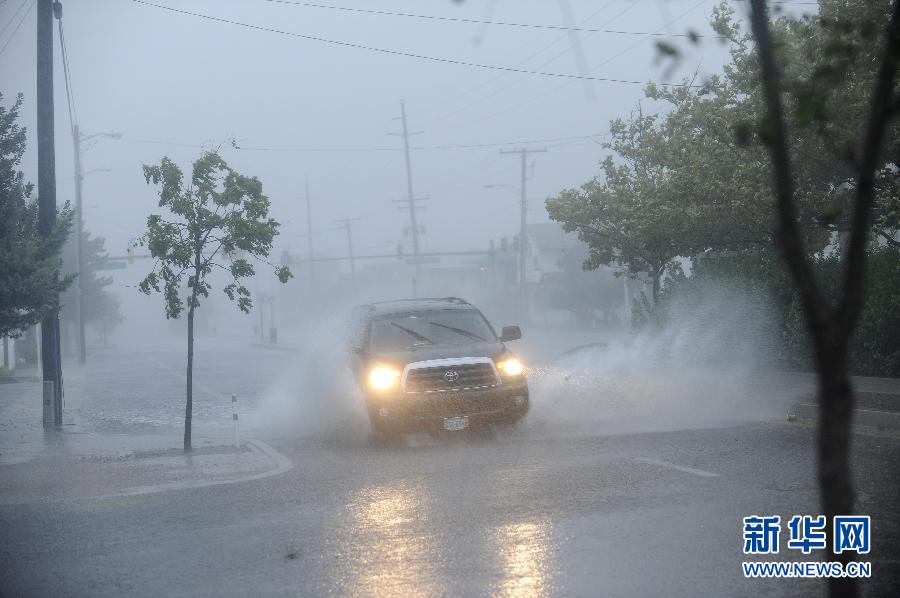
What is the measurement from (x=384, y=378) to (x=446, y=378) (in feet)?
2.80

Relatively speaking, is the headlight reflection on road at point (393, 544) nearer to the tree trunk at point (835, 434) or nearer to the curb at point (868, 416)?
the tree trunk at point (835, 434)

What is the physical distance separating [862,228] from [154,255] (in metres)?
13.5

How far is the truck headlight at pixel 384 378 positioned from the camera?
546 inches

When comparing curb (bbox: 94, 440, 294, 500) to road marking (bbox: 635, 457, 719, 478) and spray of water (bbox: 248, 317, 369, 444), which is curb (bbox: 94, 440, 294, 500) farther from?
road marking (bbox: 635, 457, 719, 478)

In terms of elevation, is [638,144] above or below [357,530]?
above

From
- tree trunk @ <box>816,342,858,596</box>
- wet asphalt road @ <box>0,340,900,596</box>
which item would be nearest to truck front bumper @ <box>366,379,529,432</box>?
wet asphalt road @ <box>0,340,900,596</box>

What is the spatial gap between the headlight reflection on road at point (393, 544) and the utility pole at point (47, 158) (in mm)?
10610

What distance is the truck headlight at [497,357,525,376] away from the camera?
14234 mm

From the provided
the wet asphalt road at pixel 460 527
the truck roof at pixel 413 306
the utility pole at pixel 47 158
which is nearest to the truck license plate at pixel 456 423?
the wet asphalt road at pixel 460 527

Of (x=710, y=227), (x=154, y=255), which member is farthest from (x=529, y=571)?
(x=710, y=227)

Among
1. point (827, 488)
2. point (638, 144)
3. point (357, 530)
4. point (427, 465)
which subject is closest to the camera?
point (827, 488)

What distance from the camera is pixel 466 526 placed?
334 inches

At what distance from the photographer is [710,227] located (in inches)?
868

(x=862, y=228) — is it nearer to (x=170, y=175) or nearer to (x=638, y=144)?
(x=170, y=175)
